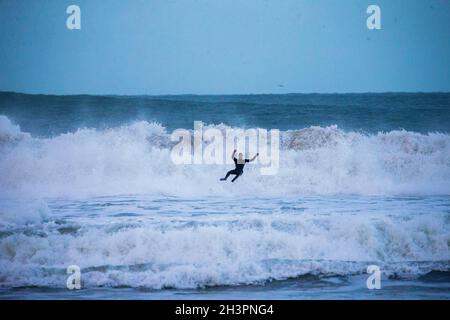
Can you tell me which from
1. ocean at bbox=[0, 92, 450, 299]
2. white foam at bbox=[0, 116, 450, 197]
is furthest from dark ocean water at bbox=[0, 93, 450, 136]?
white foam at bbox=[0, 116, 450, 197]

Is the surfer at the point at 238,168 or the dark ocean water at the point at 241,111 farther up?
the dark ocean water at the point at 241,111

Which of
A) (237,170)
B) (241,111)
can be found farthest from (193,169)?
(241,111)

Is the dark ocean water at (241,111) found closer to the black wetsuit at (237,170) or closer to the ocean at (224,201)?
the ocean at (224,201)

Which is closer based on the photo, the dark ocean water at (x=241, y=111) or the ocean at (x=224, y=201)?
the ocean at (x=224, y=201)

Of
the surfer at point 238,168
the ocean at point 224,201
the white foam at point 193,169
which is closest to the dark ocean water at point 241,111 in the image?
the ocean at point 224,201

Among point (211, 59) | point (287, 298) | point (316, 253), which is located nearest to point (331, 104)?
point (211, 59)

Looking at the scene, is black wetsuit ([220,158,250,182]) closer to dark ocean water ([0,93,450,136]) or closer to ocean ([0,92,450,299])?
ocean ([0,92,450,299])

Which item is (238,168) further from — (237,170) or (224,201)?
(224,201)

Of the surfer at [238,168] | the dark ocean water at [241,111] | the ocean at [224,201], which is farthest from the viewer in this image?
the dark ocean water at [241,111]

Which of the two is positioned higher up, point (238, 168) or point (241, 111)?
point (241, 111)

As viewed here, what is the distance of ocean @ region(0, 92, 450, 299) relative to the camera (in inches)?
187

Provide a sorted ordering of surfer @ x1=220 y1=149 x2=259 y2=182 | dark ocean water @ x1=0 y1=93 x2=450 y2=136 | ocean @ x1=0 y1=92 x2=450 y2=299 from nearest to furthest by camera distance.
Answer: ocean @ x1=0 y1=92 x2=450 y2=299, surfer @ x1=220 y1=149 x2=259 y2=182, dark ocean water @ x1=0 y1=93 x2=450 y2=136

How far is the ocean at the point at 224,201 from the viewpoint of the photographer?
4.75 m

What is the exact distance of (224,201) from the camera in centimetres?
535
